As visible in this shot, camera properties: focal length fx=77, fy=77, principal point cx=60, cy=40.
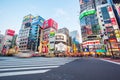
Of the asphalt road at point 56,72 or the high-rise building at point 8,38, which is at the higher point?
the high-rise building at point 8,38

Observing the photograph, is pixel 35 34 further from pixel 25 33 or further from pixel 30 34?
pixel 25 33

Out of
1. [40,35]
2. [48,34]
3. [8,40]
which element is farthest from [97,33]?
[8,40]

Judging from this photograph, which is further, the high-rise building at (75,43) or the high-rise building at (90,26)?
the high-rise building at (75,43)

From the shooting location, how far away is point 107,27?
3925 centimetres

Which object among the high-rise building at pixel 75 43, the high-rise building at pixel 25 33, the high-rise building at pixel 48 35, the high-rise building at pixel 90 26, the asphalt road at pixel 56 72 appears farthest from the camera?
the high-rise building at pixel 75 43

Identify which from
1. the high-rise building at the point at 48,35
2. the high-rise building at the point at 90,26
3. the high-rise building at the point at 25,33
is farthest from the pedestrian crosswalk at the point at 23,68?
the high-rise building at the point at 25,33

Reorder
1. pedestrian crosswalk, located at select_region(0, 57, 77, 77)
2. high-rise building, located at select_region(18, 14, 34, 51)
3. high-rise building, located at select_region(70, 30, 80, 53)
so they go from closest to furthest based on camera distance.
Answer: pedestrian crosswalk, located at select_region(0, 57, 77, 77), high-rise building, located at select_region(18, 14, 34, 51), high-rise building, located at select_region(70, 30, 80, 53)

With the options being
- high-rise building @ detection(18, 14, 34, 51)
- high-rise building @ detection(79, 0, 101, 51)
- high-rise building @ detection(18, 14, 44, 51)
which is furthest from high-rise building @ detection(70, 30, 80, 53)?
high-rise building @ detection(18, 14, 34, 51)

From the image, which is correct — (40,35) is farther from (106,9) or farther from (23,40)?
(106,9)

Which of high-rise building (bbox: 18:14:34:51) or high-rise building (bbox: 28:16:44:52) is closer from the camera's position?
high-rise building (bbox: 28:16:44:52)

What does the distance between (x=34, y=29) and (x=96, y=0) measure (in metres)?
50.9

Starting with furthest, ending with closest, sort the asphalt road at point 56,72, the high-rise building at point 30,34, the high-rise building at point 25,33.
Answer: the high-rise building at point 25,33 < the high-rise building at point 30,34 < the asphalt road at point 56,72

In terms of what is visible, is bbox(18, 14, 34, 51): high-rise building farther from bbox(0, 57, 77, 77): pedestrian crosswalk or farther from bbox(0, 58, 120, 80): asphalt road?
bbox(0, 58, 120, 80): asphalt road

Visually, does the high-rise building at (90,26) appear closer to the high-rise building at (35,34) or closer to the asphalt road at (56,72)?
the high-rise building at (35,34)
